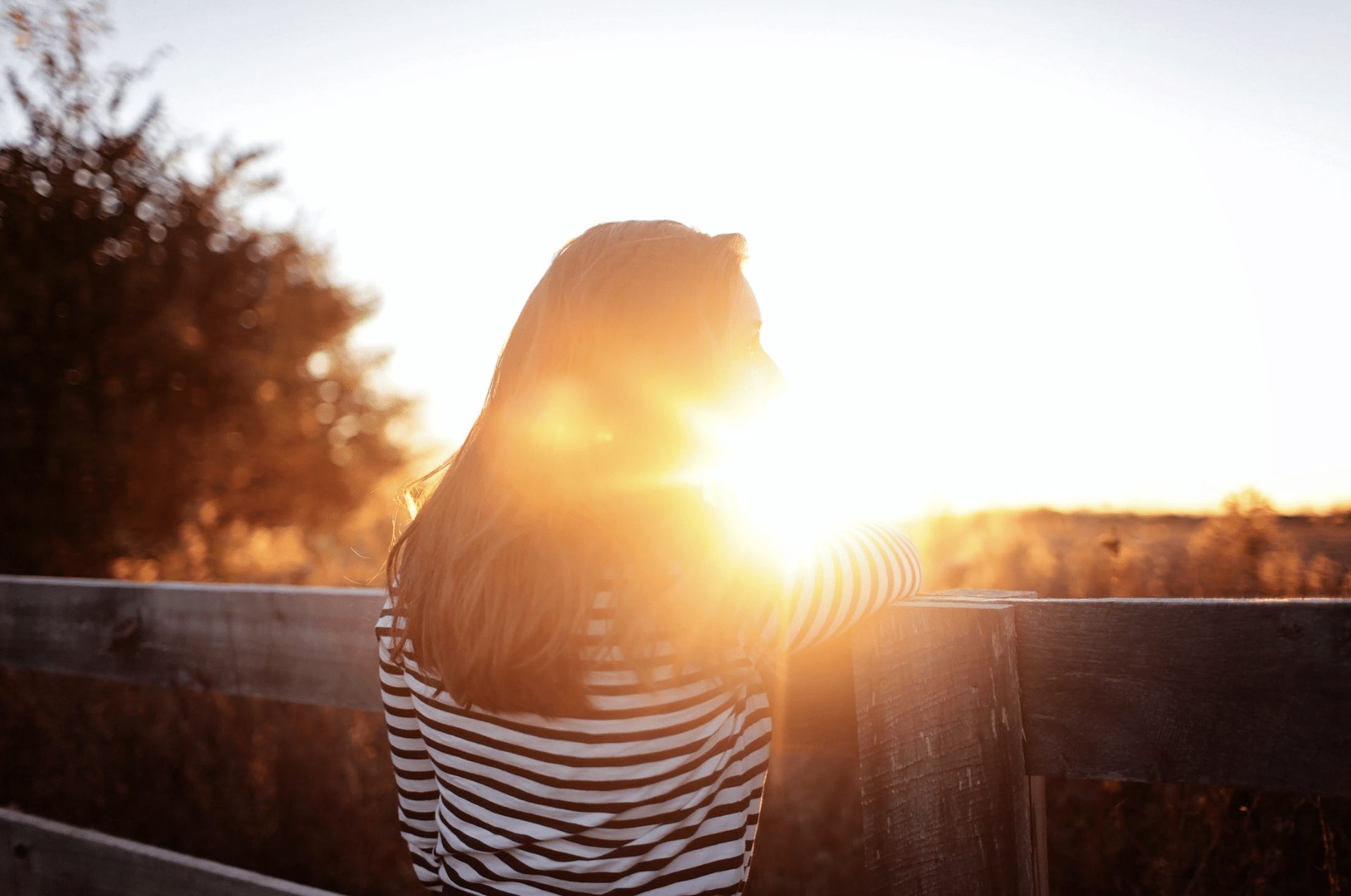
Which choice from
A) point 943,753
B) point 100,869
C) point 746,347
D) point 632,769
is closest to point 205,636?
point 100,869

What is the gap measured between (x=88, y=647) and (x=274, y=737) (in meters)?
1.65

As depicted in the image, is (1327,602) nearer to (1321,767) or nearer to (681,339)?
(1321,767)

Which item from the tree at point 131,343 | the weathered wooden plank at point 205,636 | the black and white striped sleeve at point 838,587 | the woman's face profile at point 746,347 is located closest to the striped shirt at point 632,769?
the black and white striped sleeve at point 838,587

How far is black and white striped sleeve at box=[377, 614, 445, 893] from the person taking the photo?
4.98 ft

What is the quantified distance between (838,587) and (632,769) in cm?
42

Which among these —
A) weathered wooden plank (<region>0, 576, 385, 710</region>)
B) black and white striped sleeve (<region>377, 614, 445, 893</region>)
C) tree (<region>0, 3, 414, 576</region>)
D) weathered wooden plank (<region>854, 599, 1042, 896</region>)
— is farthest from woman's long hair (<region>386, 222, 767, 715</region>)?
tree (<region>0, 3, 414, 576</region>)

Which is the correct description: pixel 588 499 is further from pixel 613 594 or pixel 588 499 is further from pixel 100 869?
pixel 100 869

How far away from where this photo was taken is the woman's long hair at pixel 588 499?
44.6 inches

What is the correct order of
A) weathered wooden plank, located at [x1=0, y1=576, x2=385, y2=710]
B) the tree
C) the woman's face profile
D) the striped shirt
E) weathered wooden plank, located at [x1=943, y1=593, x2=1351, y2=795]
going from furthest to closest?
the tree → weathered wooden plank, located at [x1=0, y1=576, x2=385, y2=710] → the woman's face profile → the striped shirt → weathered wooden plank, located at [x1=943, y1=593, x2=1351, y2=795]

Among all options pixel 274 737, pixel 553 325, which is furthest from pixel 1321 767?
pixel 274 737

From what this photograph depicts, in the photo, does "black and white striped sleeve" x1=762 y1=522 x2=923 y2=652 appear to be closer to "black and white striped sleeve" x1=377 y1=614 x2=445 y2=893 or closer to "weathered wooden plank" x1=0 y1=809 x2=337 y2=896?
"black and white striped sleeve" x1=377 y1=614 x2=445 y2=893

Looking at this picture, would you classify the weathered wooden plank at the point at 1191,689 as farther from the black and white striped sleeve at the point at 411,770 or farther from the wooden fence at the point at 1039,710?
the black and white striped sleeve at the point at 411,770

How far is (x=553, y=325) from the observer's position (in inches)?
50.2

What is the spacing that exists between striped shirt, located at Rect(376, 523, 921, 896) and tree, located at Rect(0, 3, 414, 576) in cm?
768
